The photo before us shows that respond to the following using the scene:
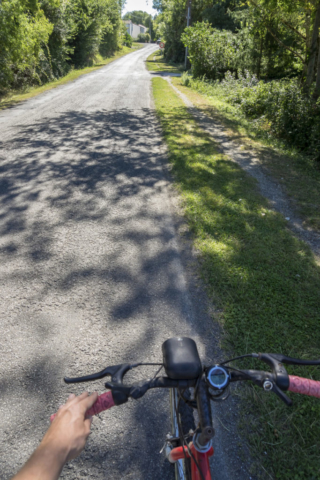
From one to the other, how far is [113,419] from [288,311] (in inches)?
79.7

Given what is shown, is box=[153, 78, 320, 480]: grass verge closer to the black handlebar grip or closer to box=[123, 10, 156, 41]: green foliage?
the black handlebar grip

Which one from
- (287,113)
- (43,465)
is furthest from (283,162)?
(43,465)

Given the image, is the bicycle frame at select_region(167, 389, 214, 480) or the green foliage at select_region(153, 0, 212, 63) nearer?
the bicycle frame at select_region(167, 389, 214, 480)

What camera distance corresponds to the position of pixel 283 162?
24.8 ft

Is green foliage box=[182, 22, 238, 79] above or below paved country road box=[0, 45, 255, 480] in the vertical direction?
above

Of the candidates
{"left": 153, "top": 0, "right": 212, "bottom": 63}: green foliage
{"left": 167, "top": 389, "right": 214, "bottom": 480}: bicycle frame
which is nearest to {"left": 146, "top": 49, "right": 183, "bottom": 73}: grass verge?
{"left": 153, "top": 0, "right": 212, "bottom": 63}: green foliage

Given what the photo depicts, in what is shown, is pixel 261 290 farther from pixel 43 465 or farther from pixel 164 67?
pixel 164 67

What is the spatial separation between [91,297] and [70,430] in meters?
2.37

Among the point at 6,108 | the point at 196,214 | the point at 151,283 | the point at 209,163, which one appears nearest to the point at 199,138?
the point at 209,163

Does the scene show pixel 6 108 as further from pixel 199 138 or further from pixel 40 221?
pixel 40 221

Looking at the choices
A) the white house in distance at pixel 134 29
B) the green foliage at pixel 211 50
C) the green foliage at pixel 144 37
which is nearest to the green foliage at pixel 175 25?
the green foliage at pixel 211 50

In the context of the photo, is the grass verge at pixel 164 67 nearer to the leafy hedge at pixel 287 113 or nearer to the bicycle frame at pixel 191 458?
the leafy hedge at pixel 287 113

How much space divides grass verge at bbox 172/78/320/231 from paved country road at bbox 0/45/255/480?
245 cm

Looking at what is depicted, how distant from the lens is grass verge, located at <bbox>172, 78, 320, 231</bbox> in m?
5.60
